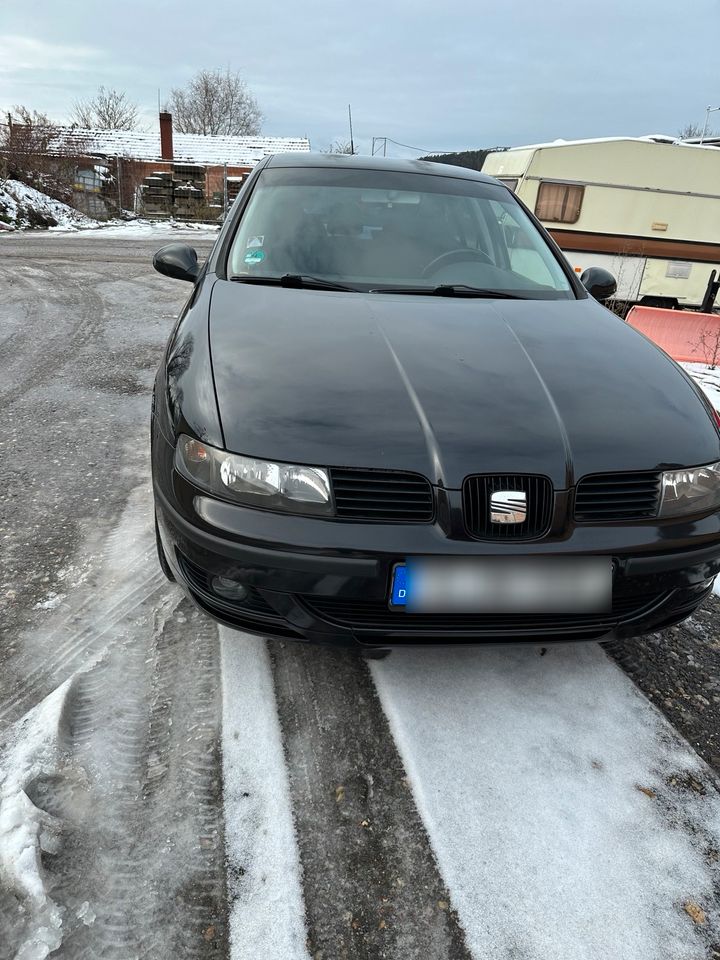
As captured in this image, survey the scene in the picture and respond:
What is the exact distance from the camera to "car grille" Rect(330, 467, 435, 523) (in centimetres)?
179

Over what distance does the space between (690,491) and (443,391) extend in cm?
79

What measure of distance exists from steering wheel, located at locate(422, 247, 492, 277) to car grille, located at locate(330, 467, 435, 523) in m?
1.52

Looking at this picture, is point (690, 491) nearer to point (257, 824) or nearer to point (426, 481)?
point (426, 481)

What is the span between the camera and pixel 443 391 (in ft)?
6.63

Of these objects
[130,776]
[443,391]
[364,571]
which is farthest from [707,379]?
[130,776]

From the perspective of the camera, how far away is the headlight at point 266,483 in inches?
70.3

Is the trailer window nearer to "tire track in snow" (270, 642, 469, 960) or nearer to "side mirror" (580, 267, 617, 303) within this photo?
"side mirror" (580, 267, 617, 303)

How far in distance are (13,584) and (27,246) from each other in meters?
12.5

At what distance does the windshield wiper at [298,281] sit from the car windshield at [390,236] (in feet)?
0.04

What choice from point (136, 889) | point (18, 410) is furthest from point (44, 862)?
point (18, 410)

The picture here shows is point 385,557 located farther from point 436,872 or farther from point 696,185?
point 696,185

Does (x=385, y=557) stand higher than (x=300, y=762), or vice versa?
(x=385, y=557)

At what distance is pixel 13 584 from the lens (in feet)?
8.37

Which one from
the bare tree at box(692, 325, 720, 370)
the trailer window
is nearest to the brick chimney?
the trailer window
